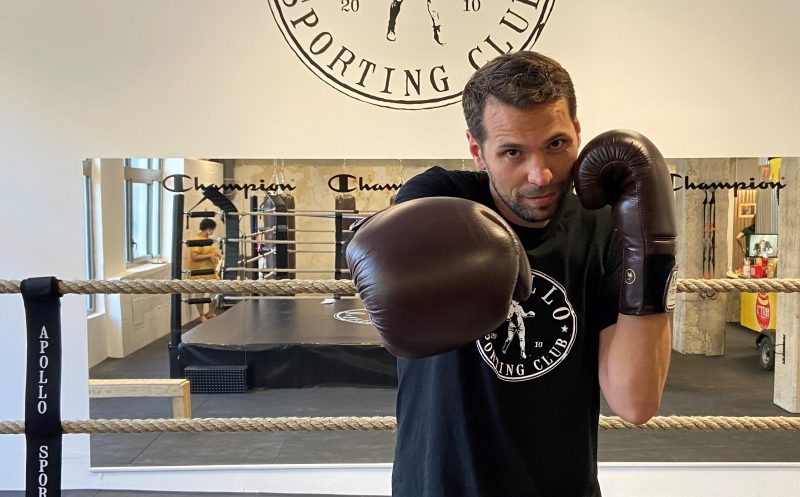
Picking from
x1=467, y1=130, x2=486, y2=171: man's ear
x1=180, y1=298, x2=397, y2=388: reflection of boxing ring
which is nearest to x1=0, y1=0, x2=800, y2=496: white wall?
x1=180, y1=298, x2=397, y2=388: reflection of boxing ring

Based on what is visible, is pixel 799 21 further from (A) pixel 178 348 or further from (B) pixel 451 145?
(A) pixel 178 348

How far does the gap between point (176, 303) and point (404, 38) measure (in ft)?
4.77

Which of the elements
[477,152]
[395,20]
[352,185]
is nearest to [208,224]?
[352,185]

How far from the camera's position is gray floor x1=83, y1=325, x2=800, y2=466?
8.33 ft

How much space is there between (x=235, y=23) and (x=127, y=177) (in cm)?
75

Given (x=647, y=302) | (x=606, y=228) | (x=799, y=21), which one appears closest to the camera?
(x=647, y=302)

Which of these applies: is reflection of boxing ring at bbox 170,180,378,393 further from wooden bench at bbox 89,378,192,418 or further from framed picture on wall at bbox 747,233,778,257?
framed picture on wall at bbox 747,233,778,257

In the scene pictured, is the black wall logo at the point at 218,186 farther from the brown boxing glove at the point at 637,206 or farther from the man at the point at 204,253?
the brown boxing glove at the point at 637,206

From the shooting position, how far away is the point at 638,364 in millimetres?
839

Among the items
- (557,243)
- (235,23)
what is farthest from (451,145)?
(557,243)

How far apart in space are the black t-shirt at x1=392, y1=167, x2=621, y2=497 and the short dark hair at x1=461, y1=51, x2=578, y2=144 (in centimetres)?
14

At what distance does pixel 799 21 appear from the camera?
88.2 inches

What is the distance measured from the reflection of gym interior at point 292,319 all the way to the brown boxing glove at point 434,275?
66.9 inches

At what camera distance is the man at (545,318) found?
0.82 m
